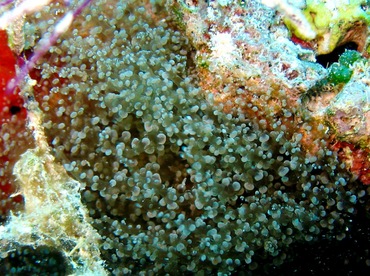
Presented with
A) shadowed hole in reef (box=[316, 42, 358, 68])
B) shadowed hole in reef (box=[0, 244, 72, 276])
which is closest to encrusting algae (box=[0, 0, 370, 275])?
shadowed hole in reef (box=[0, 244, 72, 276])

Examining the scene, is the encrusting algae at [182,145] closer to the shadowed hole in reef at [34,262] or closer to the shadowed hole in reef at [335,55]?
the shadowed hole in reef at [34,262]

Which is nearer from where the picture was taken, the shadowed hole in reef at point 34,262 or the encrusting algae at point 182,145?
the encrusting algae at point 182,145

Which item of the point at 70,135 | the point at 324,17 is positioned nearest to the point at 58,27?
the point at 70,135

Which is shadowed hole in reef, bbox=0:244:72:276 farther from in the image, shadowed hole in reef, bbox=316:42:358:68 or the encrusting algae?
shadowed hole in reef, bbox=316:42:358:68

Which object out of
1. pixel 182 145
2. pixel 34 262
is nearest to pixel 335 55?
pixel 182 145

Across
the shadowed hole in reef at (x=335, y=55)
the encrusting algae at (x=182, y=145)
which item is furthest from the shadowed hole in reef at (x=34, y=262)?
the shadowed hole in reef at (x=335, y=55)

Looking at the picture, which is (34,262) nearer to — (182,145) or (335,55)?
(182,145)

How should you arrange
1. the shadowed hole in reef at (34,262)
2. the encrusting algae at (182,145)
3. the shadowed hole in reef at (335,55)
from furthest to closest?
the shadowed hole in reef at (335,55), the shadowed hole in reef at (34,262), the encrusting algae at (182,145)

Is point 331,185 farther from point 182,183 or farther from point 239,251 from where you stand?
point 182,183
